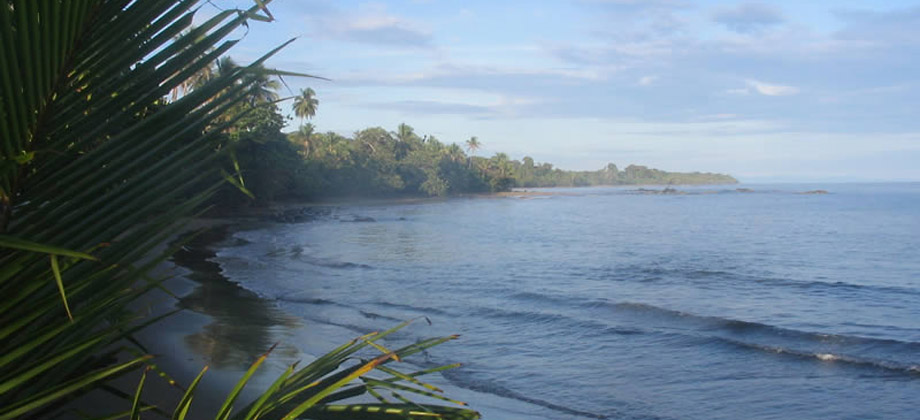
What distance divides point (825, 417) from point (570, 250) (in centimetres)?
2178

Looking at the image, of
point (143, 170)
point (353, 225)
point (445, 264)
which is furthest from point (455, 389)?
point (353, 225)

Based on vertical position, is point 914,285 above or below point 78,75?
below

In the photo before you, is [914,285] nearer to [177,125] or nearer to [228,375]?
[228,375]

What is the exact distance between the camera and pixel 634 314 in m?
14.7

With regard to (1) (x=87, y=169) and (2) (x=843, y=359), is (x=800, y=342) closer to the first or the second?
(2) (x=843, y=359)

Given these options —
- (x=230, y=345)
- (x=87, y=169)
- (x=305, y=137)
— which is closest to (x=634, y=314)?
(x=230, y=345)

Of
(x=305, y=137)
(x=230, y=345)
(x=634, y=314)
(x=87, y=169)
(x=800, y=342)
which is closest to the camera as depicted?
(x=87, y=169)

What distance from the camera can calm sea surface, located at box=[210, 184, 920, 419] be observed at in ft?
29.1

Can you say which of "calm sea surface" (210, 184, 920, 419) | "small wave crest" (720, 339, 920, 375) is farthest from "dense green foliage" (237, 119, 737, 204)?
"small wave crest" (720, 339, 920, 375)

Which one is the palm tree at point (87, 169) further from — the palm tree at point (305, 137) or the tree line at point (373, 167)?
the palm tree at point (305, 137)

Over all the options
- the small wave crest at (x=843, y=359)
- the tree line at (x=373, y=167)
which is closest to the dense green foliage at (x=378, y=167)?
the tree line at (x=373, y=167)

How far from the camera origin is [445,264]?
23875mm

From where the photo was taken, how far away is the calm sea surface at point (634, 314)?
8859mm

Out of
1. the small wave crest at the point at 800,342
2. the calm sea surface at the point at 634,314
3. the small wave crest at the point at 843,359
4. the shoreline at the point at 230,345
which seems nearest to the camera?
the shoreline at the point at 230,345
